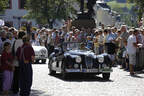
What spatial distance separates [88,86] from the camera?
1628 cm

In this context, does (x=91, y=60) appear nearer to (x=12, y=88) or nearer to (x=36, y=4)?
(x=12, y=88)

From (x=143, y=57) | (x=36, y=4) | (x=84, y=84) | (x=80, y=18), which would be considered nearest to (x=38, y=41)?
(x=80, y=18)

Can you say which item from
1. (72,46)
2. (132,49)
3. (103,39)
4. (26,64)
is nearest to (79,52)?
(72,46)

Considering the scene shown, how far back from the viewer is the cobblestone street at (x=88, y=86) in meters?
14.4

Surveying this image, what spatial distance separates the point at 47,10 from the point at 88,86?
49.5 metres

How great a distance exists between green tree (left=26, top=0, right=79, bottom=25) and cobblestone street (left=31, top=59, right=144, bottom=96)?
4544 centimetres

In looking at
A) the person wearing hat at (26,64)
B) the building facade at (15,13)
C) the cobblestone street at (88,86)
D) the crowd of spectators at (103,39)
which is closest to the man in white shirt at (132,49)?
the crowd of spectators at (103,39)

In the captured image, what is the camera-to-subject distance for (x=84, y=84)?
17000 mm

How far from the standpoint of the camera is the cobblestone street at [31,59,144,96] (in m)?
14.4

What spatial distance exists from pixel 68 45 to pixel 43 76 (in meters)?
1.53

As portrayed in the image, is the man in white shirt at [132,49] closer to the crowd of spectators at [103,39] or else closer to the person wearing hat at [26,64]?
the crowd of spectators at [103,39]

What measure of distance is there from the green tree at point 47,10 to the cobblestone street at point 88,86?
45.4 metres

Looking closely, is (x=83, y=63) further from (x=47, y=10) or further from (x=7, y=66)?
(x=47, y=10)

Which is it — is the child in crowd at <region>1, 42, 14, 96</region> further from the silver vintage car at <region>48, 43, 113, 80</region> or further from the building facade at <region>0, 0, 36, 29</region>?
the building facade at <region>0, 0, 36, 29</region>
